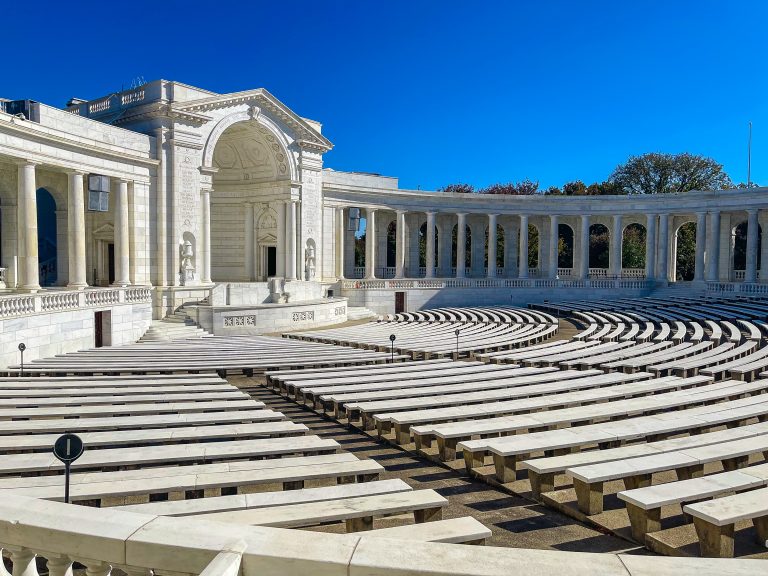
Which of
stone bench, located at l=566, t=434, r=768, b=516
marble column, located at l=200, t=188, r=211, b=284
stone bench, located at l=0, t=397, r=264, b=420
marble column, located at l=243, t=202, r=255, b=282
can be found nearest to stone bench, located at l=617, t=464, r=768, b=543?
stone bench, located at l=566, t=434, r=768, b=516

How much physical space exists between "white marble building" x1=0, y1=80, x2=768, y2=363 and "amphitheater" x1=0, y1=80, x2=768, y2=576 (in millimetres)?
194

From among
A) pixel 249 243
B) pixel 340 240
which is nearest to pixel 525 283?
pixel 340 240

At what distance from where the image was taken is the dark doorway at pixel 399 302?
5425 cm

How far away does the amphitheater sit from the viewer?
5375mm

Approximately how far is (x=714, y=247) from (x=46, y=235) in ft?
185

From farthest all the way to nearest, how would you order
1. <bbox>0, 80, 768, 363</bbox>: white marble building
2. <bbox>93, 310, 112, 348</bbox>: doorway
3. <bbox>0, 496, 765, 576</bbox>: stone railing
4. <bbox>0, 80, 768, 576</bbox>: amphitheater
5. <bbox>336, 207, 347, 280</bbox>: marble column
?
<bbox>336, 207, 347, 280</bbox>: marble column
<bbox>0, 80, 768, 363</bbox>: white marble building
<bbox>93, 310, 112, 348</bbox>: doorway
<bbox>0, 80, 768, 576</bbox>: amphitheater
<bbox>0, 496, 765, 576</bbox>: stone railing

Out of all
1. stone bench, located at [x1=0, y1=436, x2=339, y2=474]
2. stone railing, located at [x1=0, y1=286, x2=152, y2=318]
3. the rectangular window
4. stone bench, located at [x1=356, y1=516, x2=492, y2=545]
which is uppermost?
the rectangular window

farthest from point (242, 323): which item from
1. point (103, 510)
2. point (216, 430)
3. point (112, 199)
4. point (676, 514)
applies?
point (103, 510)

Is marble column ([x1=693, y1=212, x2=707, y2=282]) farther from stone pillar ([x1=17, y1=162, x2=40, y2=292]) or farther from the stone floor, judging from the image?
stone pillar ([x1=17, y1=162, x2=40, y2=292])

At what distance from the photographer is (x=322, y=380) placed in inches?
694

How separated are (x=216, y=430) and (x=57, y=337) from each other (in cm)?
1801

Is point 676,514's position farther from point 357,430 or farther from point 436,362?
point 436,362

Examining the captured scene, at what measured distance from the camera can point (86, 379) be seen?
17734 mm

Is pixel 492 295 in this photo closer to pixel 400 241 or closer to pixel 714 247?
pixel 400 241
